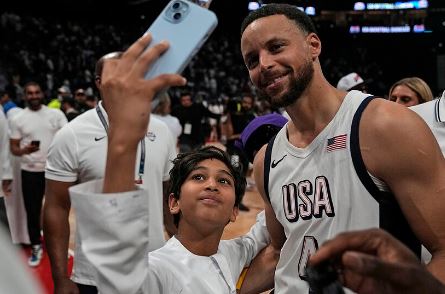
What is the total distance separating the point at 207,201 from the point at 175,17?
3.34 ft

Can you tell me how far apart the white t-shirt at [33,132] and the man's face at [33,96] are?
69mm

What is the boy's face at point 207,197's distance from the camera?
6.13 feet

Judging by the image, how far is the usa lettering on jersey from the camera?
1.64 m

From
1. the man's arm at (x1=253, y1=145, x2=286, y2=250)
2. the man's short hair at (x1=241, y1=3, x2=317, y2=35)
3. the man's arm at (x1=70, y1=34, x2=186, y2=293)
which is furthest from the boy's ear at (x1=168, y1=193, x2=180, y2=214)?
the man's arm at (x1=70, y1=34, x2=186, y2=293)

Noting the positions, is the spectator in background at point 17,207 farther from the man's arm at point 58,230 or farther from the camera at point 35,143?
the man's arm at point 58,230

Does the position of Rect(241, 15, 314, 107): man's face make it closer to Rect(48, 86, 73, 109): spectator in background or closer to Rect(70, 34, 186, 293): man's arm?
Rect(70, 34, 186, 293): man's arm

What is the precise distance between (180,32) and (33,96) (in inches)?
199

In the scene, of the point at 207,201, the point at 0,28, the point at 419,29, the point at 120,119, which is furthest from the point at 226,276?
the point at 0,28

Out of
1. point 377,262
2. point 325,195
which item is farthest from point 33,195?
point 377,262

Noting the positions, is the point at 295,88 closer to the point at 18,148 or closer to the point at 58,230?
the point at 58,230

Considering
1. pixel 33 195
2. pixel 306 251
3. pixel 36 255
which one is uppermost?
pixel 306 251

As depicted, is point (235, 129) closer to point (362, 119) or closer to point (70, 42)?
point (362, 119)

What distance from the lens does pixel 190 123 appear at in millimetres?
8102

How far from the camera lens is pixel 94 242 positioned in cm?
92
